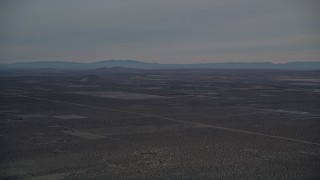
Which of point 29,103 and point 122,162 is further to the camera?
point 29,103

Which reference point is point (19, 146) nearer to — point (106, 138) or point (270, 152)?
point (106, 138)

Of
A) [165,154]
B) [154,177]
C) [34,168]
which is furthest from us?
[165,154]

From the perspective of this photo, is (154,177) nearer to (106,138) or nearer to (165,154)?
(165,154)

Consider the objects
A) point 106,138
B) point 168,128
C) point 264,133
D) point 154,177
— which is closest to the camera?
point 154,177

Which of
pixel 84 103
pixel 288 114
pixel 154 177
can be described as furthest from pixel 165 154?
pixel 84 103

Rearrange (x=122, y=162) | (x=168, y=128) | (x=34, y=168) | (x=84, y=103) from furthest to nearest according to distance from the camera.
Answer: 1. (x=84, y=103)
2. (x=168, y=128)
3. (x=122, y=162)
4. (x=34, y=168)

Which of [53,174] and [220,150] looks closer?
[53,174]

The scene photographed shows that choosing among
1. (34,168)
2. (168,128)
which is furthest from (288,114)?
(34,168)

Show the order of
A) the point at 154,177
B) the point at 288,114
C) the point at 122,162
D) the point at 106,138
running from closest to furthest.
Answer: the point at 154,177, the point at 122,162, the point at 106,138, the point at 288,114
